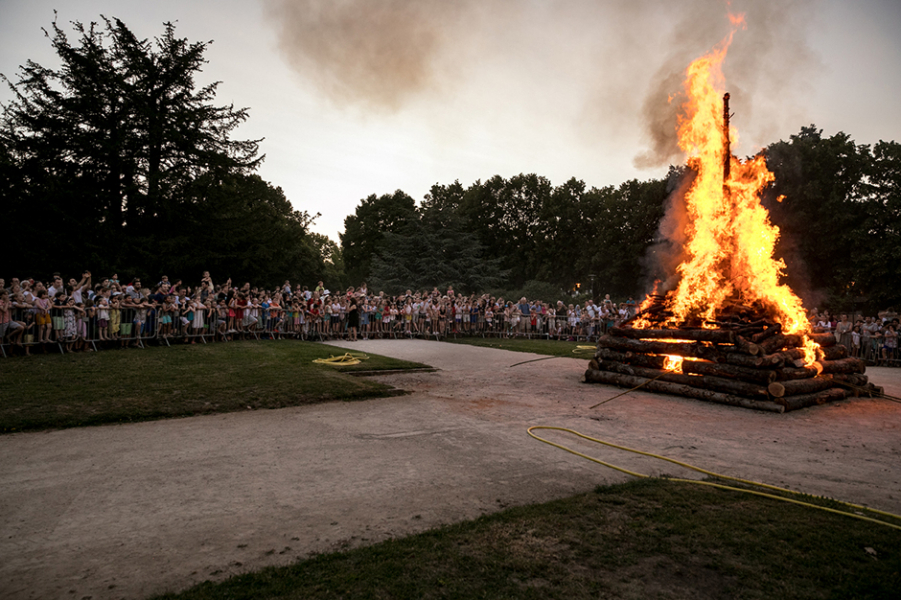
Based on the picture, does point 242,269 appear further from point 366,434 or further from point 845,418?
point 845,418

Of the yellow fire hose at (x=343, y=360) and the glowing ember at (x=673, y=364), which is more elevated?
the glowing ember at (x=673, y=364)

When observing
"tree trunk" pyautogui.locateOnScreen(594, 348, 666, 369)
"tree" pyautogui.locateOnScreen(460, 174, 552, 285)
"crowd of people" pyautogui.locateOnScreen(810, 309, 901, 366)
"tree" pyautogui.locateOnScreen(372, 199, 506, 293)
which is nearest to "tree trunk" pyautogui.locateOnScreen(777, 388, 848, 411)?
"tree trunk" pyautogui.locateOnScreen(594, 348, 666, 369)

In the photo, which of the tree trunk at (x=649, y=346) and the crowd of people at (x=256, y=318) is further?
the crowd of people at (x=256, y=318)

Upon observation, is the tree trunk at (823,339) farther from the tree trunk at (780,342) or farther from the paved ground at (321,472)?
the paved ground at (321,472)

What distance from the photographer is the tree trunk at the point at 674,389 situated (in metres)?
9.09

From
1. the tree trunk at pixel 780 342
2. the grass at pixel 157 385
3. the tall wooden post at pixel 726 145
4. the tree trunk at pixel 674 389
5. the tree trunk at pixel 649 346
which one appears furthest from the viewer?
the tall wooden post at pixel 726 145

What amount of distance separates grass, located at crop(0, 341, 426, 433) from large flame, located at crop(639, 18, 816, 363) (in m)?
7.37

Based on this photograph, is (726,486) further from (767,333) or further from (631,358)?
(631,358)

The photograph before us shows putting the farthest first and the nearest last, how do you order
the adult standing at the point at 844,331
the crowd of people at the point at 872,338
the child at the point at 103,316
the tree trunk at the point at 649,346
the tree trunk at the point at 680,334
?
the adult standing at the point at 844,331 → the crowd of people at the point at 872,338 → the child at the point at 103,316 → the tree trunk at the point at 649,346 → the tree trunk at the point at 680,334

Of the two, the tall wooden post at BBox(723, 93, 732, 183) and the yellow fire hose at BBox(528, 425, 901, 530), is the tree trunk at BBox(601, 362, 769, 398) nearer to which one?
the yellow fire hose at BBox(528, 425, 901, 530)

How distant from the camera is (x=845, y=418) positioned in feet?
28.1

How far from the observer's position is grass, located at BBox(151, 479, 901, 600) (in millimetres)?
3025

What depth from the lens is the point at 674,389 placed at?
1038 cm

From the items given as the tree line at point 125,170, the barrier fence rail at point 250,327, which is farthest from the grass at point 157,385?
the tree line at point 125,170
